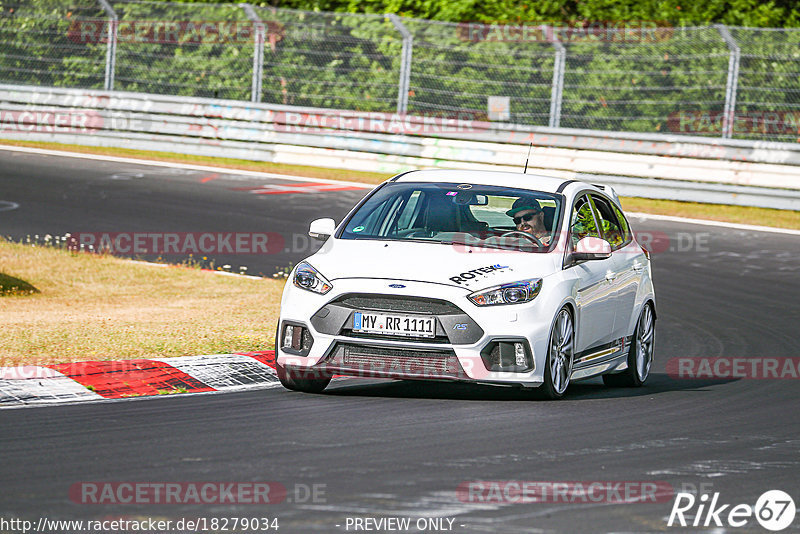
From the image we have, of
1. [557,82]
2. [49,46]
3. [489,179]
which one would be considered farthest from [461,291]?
[49,46]

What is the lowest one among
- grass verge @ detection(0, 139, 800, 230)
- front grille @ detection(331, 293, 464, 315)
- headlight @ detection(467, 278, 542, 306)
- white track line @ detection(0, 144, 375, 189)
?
white track line @ detection(0, 144, 375, 189)

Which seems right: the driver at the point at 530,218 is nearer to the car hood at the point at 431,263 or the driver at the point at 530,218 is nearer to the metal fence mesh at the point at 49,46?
the car hood at the point at 431,263

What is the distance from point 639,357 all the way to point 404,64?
15437 mm

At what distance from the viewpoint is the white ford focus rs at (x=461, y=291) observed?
893cm

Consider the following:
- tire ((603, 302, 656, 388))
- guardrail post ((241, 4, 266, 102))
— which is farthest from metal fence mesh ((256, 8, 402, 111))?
tire ((603, 302, 656, 388))

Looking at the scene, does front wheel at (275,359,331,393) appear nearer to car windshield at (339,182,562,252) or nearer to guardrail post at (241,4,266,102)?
car windshield at (339,182,562,252)

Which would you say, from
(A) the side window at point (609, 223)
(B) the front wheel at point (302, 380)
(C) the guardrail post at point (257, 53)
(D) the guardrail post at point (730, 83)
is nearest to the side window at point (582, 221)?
A: (A) the side window at point (609, 223)

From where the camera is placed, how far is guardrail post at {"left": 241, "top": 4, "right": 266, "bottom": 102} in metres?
26.6

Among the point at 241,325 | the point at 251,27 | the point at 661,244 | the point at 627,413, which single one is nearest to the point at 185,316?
the point at 241,325

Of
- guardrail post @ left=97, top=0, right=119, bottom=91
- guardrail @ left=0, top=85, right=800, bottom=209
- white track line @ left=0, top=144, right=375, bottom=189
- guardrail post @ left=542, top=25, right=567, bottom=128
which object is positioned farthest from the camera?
guardrail post @ left=97, top=0, right=119, bottom=91

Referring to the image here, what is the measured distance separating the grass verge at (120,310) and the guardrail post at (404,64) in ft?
33.3

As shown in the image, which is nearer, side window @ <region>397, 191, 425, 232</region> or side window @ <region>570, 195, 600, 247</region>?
side window @ <region>397, 191, 425, 232</region>

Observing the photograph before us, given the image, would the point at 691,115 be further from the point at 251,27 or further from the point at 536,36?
the point at 251,27

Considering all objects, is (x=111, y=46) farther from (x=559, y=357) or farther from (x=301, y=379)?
(x=559, y=357)
